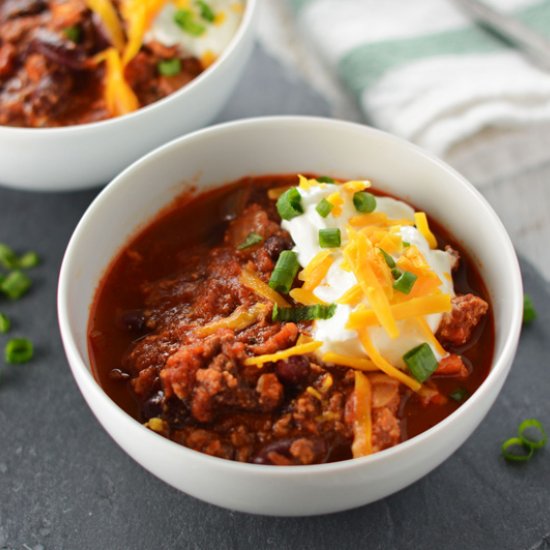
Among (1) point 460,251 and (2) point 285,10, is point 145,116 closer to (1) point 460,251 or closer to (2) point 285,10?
(1) point 460,251

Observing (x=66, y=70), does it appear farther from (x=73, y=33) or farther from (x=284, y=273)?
(x=284, y=273)

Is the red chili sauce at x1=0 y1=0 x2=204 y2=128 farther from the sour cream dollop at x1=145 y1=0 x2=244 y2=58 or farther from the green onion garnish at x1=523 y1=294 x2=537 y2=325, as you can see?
the green onion garnish at x1=523 y1=294 x2=537 y2=325

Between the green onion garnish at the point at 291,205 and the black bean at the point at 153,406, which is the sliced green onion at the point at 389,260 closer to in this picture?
the green onion garnish at the point at 291,205

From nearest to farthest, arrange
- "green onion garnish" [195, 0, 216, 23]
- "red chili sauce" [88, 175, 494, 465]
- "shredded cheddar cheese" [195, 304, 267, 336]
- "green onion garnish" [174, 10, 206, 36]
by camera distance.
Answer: "red chili sauce" [88, 175, 494, 465] → "shredded cheddar cheese" [195, 304, 267, 336] → "green onion garnish" [174, 10, 206, 36] → "green onion garnish" [195, 0, 216, 23]

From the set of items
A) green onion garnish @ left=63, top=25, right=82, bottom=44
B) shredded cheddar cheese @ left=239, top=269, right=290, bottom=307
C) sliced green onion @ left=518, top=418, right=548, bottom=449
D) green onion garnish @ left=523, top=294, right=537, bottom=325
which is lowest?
sliced green onion @ left=518, top=418, right=548, bottom=449

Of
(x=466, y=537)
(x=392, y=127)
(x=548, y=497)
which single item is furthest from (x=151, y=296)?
(x=392, y=127)

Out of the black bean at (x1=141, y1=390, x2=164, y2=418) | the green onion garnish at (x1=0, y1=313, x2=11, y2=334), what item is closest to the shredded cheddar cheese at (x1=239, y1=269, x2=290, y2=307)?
the black bean at (x1=141, y1=390, x2=164, y2=418)
